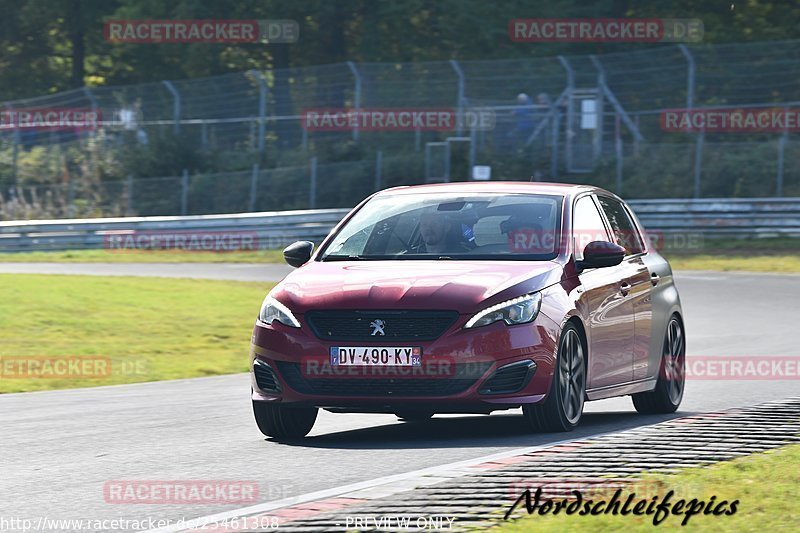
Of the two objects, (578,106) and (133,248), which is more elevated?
(578,106)

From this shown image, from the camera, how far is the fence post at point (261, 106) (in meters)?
38.9

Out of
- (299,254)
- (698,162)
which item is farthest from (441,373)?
(698,162)

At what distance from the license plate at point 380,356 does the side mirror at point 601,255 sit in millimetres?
1500

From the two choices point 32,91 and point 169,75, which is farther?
point 32,91

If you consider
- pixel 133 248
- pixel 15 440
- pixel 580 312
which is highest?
pixel 580 312

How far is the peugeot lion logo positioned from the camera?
936cm

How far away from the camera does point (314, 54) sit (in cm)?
5534

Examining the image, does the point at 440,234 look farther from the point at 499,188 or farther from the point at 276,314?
the point at 276,314

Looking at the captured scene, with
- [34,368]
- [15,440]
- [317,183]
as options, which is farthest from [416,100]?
[15,440]

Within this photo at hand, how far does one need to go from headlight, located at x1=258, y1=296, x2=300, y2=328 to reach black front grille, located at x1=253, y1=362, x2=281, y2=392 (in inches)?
10.6

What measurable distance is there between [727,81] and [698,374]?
69.8 ft

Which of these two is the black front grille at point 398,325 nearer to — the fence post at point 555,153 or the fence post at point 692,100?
the fence post at point 692,100

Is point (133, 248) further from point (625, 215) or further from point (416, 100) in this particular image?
point (625, 215)

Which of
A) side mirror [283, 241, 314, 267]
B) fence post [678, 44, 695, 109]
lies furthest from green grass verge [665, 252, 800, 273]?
side mirror [283, 241, 314, 267]
